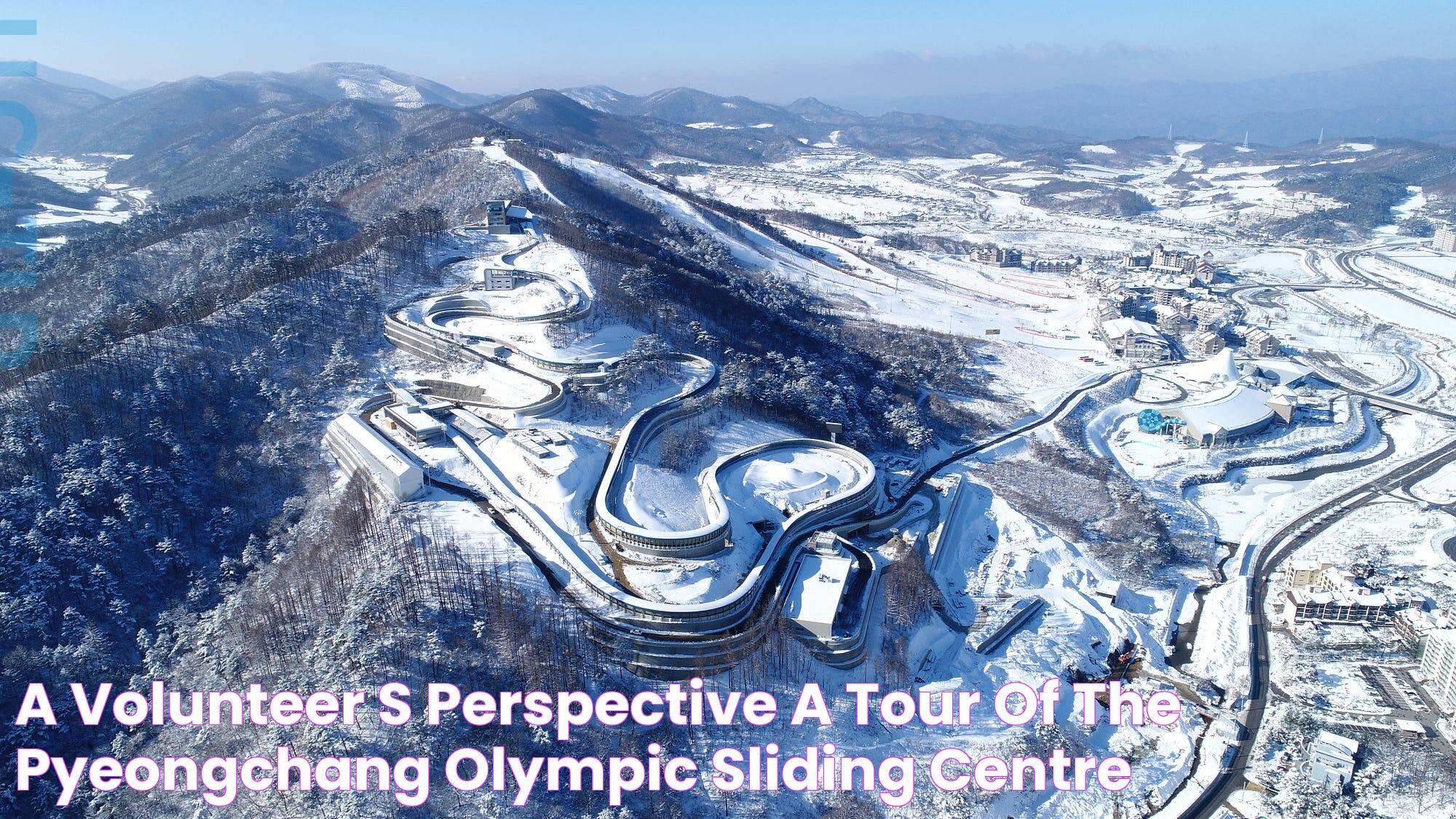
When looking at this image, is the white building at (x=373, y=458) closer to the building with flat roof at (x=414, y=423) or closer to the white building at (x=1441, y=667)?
the building with flat roof at (x=414, y=423)

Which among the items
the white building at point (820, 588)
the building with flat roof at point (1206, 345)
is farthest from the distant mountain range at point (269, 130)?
the white building at point (820, 588)

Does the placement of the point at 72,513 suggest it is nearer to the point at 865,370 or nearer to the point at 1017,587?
the point at 1017,587

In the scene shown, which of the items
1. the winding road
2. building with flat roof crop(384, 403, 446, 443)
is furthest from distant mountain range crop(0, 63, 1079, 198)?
the winding road

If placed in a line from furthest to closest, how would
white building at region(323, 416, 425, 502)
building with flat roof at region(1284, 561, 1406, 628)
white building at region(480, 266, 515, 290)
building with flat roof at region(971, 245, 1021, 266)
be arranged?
building with flat roof at region(971, 245, 1021, 266) → white building at region(480, 266, 515, 290) → building with flat roof at region(1284, 561, 1406, 628) → white building at region(323, 416, 425, 502)

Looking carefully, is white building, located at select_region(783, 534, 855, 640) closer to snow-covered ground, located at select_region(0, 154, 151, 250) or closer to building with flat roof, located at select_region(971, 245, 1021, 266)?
building with flat roof, located at select_region(971, 245, 1021, 266)

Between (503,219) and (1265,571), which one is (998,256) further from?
(1265,571)

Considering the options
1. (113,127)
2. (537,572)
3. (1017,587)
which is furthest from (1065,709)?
(113,127)

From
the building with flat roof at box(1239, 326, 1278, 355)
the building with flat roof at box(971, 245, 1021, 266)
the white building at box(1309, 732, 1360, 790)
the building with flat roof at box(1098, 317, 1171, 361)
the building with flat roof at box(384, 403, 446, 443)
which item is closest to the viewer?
the white building at box(1309, 732, 1360, 790)

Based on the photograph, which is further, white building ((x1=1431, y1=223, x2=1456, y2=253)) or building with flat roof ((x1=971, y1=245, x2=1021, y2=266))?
white building ((x1=1431, y1=223, x2=1456, y2=253))
